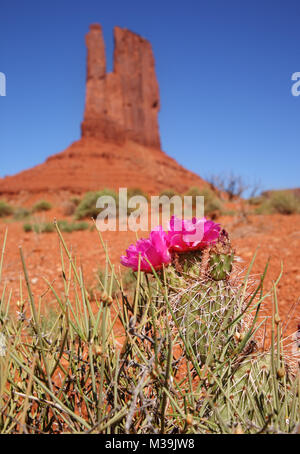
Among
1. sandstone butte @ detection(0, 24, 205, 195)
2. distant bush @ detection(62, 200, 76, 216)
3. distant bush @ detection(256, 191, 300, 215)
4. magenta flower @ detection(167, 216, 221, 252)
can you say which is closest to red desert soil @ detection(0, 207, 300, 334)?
magenta flower @ detection(167, 216, 221, 252)

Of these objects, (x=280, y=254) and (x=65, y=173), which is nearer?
(x=280, y=254)

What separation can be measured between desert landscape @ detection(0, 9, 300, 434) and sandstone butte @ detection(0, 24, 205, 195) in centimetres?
236

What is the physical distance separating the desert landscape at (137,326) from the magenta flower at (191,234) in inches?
0.7

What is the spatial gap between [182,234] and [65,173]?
1289 inches

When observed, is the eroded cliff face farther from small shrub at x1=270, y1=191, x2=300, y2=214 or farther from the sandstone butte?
small shrub at x1=270, y1=191, x2=300, y2=214

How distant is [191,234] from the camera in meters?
1.13

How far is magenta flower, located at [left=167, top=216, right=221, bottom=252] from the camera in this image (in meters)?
1.13

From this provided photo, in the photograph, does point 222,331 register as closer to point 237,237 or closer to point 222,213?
point 237,237

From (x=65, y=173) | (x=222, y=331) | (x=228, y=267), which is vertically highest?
(x=65, y=173)

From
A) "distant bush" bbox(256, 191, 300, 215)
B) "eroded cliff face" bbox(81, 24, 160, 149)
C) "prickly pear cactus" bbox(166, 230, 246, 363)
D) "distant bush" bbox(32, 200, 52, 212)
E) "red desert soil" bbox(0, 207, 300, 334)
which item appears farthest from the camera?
"eroded cliff face" bbox(81, 24, 160, 149)

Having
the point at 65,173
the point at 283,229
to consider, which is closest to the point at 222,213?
the point at 283,229

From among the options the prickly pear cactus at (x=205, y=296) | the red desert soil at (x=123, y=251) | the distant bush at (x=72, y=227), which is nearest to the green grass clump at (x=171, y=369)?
the prickly pear cactus at (x=205, y=296)

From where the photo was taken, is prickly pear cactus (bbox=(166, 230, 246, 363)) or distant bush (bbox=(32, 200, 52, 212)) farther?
distant bush (bbox=(32, 200, 52, 212))
